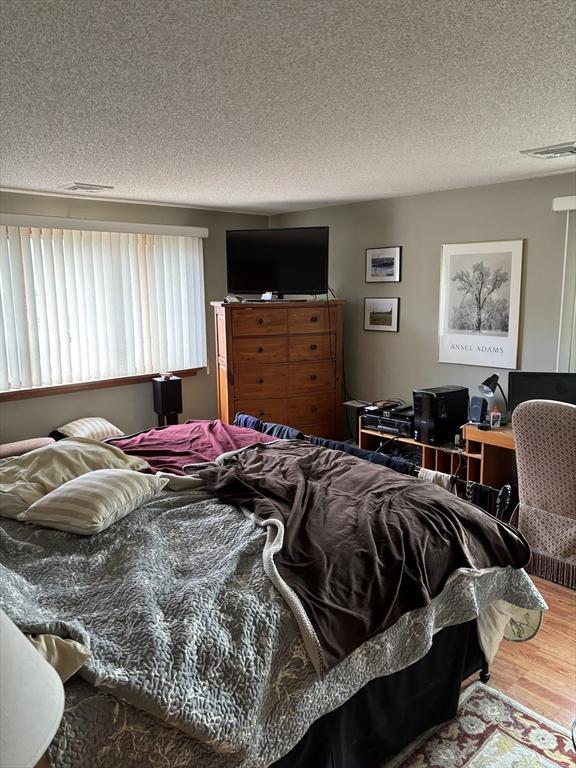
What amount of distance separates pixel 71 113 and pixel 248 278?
8.93ft

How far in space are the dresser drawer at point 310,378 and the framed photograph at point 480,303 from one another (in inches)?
39.9

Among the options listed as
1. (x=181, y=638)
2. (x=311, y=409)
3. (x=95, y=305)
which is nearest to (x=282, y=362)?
(x=311, y=409)

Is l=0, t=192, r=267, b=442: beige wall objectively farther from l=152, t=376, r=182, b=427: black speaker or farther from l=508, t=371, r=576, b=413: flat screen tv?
l=508, t=371, r=576, b=413: flat screen tv

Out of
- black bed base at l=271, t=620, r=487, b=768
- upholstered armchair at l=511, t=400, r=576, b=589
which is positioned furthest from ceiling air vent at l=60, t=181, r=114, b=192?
black bed base at l=271, t=620, r=487, b=768

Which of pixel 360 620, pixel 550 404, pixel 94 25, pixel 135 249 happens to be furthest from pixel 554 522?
pixel 135 249

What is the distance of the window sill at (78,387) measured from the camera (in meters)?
4.22

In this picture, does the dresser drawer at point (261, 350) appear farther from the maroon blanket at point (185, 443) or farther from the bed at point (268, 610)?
the bed at point (268, 610)

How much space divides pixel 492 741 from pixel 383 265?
360cm

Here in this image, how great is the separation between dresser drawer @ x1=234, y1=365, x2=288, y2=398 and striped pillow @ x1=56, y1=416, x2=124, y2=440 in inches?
42.5

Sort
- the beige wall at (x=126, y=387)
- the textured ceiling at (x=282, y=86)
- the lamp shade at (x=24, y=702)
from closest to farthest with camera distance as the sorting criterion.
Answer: the lamp shade at (x=24, y=702) → the textured ceiling at (x=282, y=86) → the beige wall at (x=126, y=387)

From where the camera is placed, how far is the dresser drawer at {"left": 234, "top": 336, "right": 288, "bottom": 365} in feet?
15.0

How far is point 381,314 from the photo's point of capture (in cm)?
486

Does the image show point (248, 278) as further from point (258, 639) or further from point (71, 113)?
point (258, 639)

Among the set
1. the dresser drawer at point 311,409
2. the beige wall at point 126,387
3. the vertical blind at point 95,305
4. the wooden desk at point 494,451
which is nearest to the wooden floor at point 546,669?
the wooden desk at point 494,451
